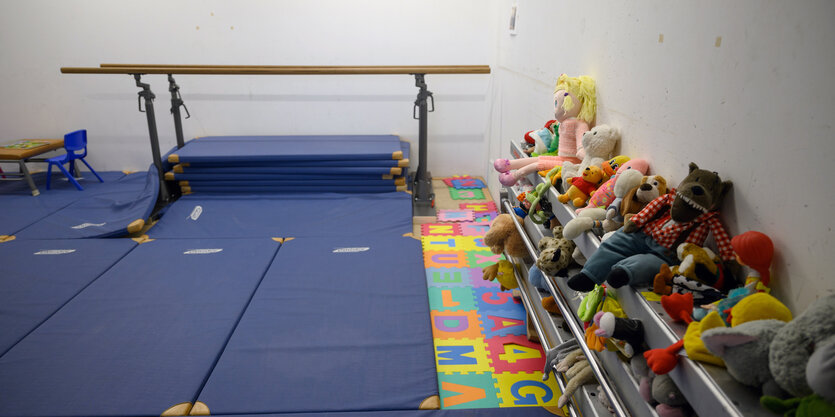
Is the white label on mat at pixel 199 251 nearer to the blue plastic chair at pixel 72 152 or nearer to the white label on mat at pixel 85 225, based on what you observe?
the white label on mat at pixel 85 225

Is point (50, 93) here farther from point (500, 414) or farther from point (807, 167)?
point (807, 167)

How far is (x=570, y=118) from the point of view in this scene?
2.01m

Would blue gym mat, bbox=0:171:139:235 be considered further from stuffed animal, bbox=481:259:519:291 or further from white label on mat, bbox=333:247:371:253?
stuffed animal, bbox=481:259:519:291

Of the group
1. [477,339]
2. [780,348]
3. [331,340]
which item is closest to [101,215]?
[331,340]

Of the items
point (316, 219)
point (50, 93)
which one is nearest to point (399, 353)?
point (316, 219)

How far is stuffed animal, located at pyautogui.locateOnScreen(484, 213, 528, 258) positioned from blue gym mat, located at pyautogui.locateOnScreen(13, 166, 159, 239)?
8.68 feet

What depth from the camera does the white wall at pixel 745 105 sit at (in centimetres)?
91

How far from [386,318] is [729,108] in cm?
173

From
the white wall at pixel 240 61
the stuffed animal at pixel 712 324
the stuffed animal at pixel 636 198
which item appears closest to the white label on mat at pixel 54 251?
the white wall at pixel 240 61

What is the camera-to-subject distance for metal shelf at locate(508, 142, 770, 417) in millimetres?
800

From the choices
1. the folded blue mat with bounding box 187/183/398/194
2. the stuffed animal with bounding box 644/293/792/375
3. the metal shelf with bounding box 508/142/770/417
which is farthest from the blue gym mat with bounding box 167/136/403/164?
the stuffed animal with bounding box 644/293/792/375

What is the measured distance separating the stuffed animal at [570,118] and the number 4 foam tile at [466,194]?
2253mm

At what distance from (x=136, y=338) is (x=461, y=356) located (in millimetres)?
1520

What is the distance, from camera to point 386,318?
240 cm
